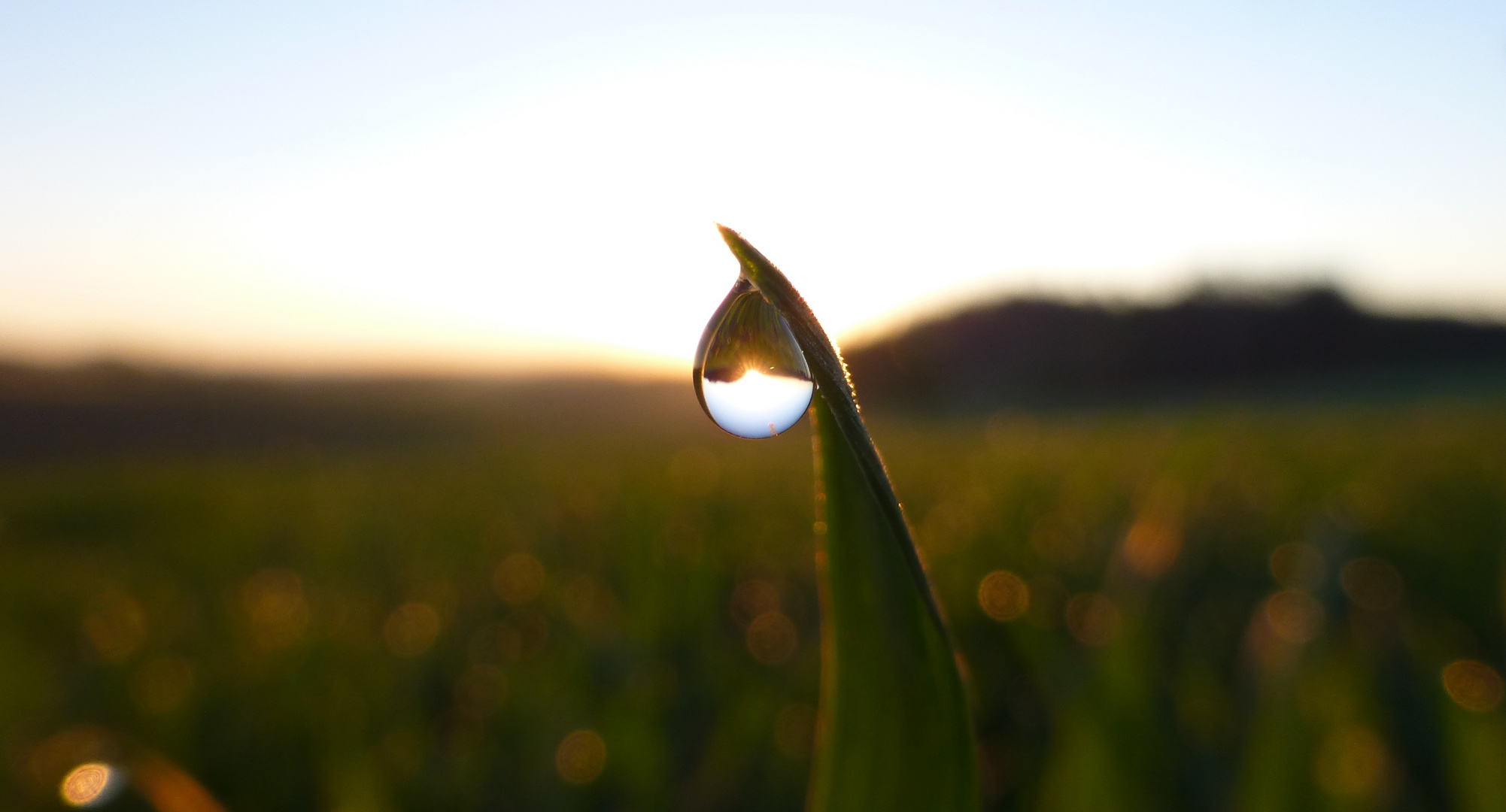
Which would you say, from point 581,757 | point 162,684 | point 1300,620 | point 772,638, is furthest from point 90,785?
point 1300,620

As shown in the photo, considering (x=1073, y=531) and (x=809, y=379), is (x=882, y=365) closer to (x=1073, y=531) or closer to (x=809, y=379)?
(x=1073, y=531)

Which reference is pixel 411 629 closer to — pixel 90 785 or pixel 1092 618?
pixel 90 785

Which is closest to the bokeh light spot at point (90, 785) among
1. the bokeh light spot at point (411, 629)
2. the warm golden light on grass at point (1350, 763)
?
the bokeh light spot at point (411, 629)

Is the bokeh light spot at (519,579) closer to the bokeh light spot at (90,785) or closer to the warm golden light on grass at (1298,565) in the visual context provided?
the bokeh light spot at (90,785)

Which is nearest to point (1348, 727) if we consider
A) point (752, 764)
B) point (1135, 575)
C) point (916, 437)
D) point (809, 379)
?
point (1135, 575)

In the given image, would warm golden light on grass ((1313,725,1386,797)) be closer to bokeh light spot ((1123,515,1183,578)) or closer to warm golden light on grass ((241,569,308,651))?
bokeh light spot ((1123,515,1183,578))

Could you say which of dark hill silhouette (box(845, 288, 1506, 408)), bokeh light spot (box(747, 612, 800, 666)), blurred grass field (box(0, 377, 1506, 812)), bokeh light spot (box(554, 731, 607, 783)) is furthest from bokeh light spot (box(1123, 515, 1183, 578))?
dark hill silhouette (box(845, 288, 1506, 408))
